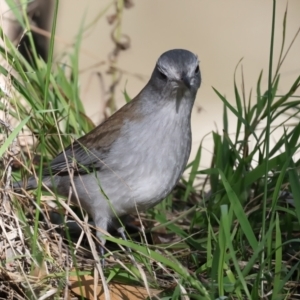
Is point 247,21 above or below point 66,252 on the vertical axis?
above

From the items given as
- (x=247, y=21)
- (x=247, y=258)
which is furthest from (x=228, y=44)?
(x=247, y=258)

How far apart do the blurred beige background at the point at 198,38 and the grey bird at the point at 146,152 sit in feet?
6.60

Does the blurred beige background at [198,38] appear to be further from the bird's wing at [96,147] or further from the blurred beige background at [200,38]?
the bird's wing at [96,147]

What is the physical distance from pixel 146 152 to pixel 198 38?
10.4ft

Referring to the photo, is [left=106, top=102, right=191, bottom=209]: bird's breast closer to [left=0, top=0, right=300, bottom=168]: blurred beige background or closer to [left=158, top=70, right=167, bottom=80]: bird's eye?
[left=158, top=70, right=167, bottom=80]: bird's eye

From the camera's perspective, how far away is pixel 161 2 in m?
6.36

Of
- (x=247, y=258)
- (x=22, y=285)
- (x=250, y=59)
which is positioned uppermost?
(x=250, y=59)

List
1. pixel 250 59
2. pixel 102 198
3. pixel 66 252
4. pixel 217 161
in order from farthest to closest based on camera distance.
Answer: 1. pixel 250 59
2. pixel 217 161
3. pixel 102 198
4. pixel 66 252

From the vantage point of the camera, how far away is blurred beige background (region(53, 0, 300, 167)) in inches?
215

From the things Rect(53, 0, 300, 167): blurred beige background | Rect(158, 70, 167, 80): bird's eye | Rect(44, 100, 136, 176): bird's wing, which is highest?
Rect(53, 0, 300, 167): blurred beige background

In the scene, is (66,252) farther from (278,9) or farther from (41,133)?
(278,9)

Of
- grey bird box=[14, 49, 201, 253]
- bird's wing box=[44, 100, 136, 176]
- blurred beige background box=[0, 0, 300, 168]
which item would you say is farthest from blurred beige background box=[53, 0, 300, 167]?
grey bird box=[14, 49, 201, 253]

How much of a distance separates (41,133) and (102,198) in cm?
59

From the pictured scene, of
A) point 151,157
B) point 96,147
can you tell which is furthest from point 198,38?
point 151,157
